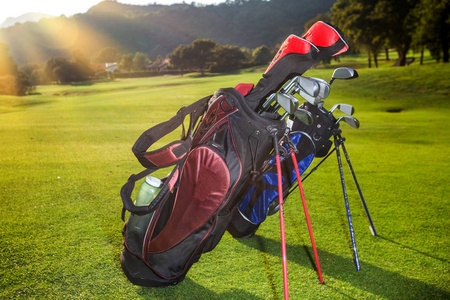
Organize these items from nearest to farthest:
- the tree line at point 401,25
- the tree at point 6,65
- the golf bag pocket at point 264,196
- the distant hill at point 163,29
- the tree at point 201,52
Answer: the golf bag pocket at point 264,196 < the tree line at point 401,25 < the tree at point 6,65 < the tree at point 201,52 < the distant hill at point 163,29

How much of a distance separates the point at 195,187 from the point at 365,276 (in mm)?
1259

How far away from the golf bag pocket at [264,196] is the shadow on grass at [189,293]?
58 centimetres

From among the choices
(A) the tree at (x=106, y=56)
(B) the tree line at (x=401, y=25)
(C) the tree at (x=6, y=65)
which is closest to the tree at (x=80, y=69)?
(C) the tree at (x=6, y=65)

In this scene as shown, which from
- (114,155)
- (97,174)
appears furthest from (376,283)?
(114,155)

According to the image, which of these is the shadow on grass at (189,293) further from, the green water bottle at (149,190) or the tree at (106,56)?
the tree at (106,56)

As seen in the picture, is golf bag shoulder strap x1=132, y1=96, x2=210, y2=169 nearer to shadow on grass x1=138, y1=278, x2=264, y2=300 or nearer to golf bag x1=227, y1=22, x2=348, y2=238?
golf bag x1=227, y1=22, x2=348, y2=238

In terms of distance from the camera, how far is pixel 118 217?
2703mm

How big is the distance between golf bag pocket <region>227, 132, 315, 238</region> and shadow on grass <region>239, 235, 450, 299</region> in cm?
15

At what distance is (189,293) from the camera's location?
1.83 meters

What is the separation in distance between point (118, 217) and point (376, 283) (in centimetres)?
204

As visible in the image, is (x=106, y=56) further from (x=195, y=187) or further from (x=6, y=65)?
(x=195, y=187)

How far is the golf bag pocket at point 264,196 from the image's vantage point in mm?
2305

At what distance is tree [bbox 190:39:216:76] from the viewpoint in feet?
144

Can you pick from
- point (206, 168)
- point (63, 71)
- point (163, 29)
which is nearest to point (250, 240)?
point (206, 168)
